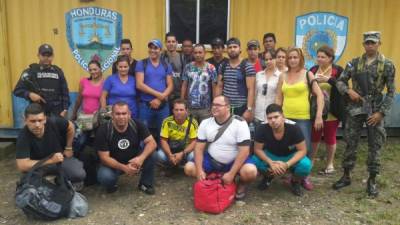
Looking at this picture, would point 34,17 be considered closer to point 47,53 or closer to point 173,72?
point 47,53

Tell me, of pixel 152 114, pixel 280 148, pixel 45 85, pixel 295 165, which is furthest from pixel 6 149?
pixel 295 165

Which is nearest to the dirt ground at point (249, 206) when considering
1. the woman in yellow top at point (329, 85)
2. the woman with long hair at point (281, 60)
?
the woman in yellow top at point (329, 85)

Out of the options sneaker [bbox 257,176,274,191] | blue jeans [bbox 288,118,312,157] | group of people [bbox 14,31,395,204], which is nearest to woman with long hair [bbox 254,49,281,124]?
group of people [bbox 14,31,395,204]

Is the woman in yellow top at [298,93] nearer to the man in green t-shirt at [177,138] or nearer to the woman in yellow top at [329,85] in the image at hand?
the woman in yellow top at [329,85]

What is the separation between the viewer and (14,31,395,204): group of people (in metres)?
4.28

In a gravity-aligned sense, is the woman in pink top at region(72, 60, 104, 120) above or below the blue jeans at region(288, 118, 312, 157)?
above

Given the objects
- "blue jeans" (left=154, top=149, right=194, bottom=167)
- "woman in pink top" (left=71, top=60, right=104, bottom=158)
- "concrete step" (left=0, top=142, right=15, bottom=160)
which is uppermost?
"woman in pink top" (left=71, top=60, right=104, bottom=158)

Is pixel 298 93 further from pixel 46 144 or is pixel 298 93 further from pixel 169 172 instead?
pixel 46 144

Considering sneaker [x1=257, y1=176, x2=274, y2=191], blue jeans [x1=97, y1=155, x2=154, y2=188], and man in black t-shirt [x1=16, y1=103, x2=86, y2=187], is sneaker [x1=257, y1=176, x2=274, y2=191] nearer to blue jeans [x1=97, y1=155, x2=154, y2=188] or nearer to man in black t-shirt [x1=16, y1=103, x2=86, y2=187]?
blue jeans [x1=97, y1=155, x2=154, y2=188]

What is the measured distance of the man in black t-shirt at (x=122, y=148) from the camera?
14.4 feet

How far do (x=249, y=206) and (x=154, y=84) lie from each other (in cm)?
201

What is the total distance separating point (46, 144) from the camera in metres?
4.13

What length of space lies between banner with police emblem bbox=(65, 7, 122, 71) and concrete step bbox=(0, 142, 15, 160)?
174 centimetres

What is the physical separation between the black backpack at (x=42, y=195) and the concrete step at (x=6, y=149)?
258cm
